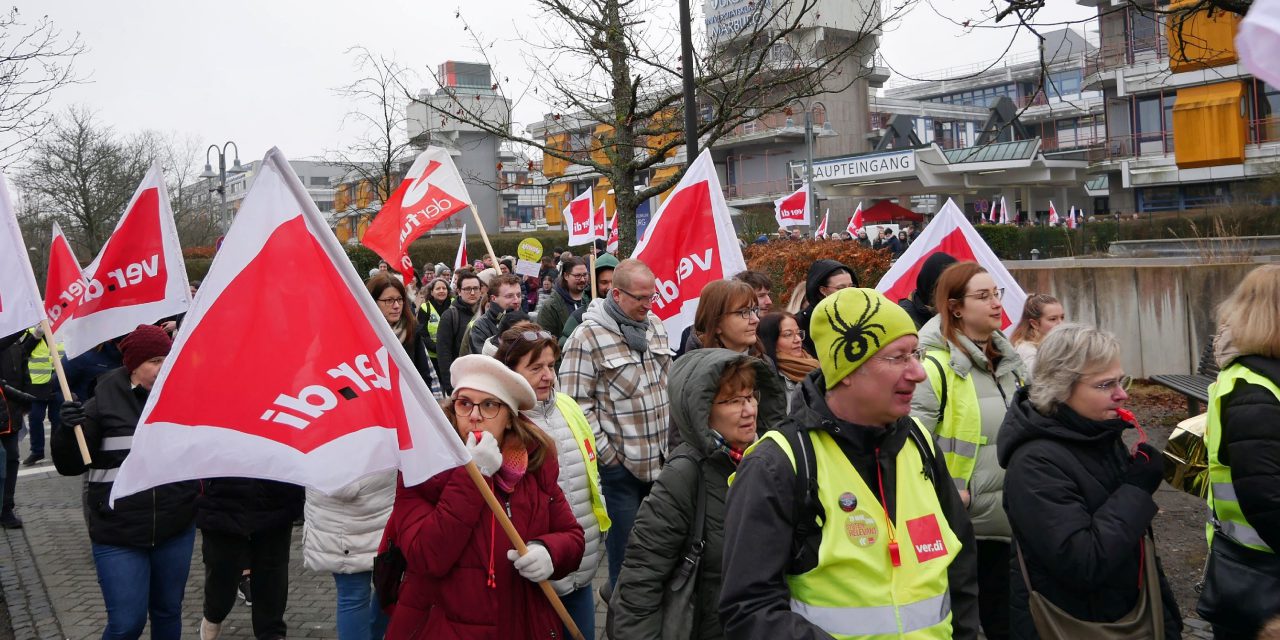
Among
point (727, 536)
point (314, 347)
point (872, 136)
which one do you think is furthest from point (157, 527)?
point (872, 136)

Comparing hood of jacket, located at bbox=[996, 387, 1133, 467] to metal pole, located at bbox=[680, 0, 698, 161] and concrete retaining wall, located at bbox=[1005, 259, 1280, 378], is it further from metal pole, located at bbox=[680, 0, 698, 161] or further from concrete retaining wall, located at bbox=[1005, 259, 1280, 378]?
concrete retaining wall, located at bbox=[1005, 259, 1280, 378]

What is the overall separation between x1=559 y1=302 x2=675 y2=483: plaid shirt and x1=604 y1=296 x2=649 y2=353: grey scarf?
0.03 metres

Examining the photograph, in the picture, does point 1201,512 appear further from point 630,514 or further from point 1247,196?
point 1247,196

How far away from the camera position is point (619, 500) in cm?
526

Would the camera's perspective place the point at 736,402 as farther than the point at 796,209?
No

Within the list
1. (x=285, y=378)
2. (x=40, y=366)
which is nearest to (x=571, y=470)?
(x=285, y=378)

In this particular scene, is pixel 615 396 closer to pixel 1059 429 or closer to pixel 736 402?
pixel 736 402

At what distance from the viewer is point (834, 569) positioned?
2496 millimetres

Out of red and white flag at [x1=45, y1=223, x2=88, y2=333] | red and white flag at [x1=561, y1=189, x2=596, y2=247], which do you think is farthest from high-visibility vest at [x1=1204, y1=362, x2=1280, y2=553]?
red and white flag at [x1=561, y1=189, x2=596, y2=247]

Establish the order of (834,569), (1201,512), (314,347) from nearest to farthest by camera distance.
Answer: (834,569)
(314,347)
(1201,512)

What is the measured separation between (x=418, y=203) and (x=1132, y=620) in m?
8.80

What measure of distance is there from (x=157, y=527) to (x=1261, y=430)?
181 inches

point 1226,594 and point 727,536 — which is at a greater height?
point 727,536

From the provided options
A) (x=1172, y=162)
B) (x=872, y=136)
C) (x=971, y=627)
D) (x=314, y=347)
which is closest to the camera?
(x=971, y=627)
